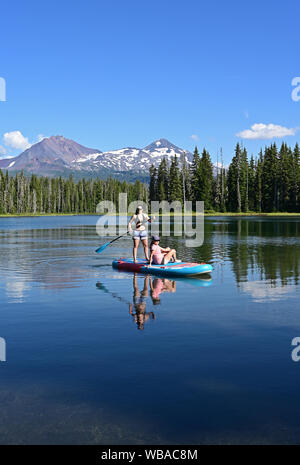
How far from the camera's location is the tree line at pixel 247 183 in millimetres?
119750

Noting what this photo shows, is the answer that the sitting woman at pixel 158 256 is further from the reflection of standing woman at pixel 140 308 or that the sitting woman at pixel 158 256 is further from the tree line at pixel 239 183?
the tree line at pixel 239 183

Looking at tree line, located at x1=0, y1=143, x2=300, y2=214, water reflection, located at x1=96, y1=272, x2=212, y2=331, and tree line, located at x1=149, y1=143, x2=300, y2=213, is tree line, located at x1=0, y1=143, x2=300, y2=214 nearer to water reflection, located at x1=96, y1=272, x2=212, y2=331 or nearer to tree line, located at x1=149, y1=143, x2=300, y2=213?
tree line, located at x1=149, y1=143, x2=300, y2=213

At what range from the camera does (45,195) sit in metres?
185

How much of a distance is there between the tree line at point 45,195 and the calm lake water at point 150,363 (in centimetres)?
15249

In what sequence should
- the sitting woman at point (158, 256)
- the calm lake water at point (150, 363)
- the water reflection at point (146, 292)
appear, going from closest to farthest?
the calm lake water at point (150, 363), the water reflection at point (146, 292), the sitting woman at point (158, 256)

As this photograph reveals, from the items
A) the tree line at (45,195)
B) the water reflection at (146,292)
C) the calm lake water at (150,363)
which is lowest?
the calm lake water at (150,363)

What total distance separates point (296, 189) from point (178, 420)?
4548 inches

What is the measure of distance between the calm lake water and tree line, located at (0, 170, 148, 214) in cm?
15249

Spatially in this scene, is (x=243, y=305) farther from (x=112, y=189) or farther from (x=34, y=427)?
(x=112, y=189)

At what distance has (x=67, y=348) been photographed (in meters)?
10.5

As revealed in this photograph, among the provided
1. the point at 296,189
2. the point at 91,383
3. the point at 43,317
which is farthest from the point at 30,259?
the point at 296,189

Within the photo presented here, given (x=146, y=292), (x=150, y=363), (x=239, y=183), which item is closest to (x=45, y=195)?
(x=239, y=183)

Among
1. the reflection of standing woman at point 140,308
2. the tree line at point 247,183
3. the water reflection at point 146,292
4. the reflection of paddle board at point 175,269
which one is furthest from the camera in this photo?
the tree line at point 247,183

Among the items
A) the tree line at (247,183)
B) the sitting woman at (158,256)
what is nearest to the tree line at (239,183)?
the tree line at (247,183)
